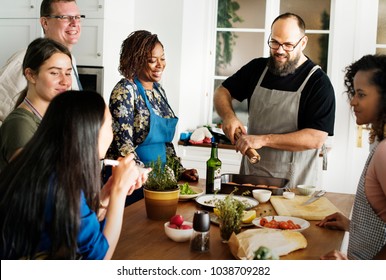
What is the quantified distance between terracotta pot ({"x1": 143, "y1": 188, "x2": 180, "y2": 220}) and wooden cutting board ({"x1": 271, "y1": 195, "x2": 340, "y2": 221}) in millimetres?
430

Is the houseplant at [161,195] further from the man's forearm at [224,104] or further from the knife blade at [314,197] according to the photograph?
the man's forearm at [224,104]

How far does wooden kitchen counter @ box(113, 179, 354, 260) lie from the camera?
1509 millimetres

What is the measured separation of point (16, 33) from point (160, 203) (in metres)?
3.02

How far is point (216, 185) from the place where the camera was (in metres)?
2.20

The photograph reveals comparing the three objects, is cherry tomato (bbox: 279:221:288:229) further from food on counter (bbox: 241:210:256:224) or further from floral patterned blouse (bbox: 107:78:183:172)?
floral patterned blouse (bbox: 107:78:183:172)

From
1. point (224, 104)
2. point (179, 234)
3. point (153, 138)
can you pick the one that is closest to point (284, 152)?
point (224, 104)

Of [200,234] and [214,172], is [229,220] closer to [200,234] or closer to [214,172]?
[200,234]

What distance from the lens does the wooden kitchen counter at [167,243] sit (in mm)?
1509

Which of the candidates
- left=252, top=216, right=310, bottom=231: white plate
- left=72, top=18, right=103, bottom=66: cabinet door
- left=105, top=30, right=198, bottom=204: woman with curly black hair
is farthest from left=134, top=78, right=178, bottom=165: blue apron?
left=72, top=18, right=103, bottom=66: cabinet door

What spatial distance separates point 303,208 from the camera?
203cm

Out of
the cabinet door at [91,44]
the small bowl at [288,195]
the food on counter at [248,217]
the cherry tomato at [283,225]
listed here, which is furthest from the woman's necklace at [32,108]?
the cabinet door at [91,44]
